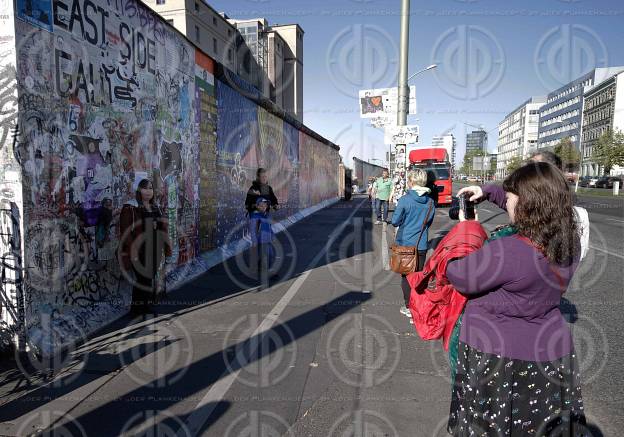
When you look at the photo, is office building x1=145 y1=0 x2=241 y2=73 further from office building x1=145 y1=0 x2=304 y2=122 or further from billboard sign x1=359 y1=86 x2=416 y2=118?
billboard sign x1=359 y1=86 x2=416 y2=118

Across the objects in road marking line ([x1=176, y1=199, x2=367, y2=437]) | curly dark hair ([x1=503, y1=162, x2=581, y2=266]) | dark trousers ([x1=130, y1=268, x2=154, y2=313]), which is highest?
curly dark hair ([x1=503, y1=162, x2=581, y2=266])

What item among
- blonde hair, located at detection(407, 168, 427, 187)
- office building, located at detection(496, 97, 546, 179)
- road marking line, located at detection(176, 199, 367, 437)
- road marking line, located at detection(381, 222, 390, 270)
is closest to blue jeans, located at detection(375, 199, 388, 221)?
road marking line, located at detection(381, 222, 390, 270)

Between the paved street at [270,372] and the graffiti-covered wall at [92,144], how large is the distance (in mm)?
661

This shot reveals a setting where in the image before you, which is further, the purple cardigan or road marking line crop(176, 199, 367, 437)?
road marking line crop(176, 199, 367, 437)

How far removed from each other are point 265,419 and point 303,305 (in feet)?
9.26

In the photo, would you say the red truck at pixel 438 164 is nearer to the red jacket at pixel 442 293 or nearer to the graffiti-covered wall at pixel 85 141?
the graffiti-covered wall at pixel 85 141

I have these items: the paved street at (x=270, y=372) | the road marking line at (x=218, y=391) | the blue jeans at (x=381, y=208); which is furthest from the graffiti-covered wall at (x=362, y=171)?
the road marking line at (x=218, y=391)

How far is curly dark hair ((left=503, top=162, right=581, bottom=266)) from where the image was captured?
188 cm

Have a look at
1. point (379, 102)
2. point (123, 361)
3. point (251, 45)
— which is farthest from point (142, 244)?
point (251, 45)

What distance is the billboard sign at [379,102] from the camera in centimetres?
1340

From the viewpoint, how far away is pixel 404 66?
36.0 feet

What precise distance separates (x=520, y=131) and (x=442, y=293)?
14083 cm

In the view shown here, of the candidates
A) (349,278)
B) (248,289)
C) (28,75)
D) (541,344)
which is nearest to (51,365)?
(28,75)

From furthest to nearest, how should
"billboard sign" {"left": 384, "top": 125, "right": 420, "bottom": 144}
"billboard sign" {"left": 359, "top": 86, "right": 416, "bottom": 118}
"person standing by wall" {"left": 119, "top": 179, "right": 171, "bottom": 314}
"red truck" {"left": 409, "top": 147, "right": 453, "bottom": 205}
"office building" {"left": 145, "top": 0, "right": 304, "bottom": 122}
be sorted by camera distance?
"office building" {"left": 145, "top": 0, "right": 304, "bottom": 122}, "red truck" {"left": 409, "top": 147, "right": 453, "bottom": 205}, "billboard sign" {"left": 359, "top": 86, "right": 416, "bottom": 118}, "billboard sign" {"left": 384, "top": 125, "right": 420, "bottom": 144}, "person standing by wall" {"left": 119, "top": 179, "right": 171, "bottom": 314}
